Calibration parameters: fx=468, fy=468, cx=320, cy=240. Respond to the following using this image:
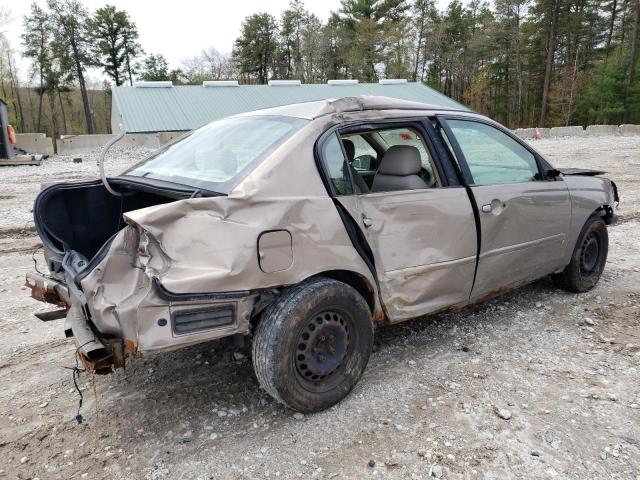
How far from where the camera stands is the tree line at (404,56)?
40.3m

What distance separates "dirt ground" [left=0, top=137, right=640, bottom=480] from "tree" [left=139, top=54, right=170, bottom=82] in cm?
4827

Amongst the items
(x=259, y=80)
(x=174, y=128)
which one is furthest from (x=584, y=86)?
(x=174, y=128)

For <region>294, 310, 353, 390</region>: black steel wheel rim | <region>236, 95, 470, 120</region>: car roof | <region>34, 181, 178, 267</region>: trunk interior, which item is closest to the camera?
<region>294, 310, 353, 390</region>: black steel wheel rim

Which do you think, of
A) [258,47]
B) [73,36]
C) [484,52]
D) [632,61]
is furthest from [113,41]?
[632,61]

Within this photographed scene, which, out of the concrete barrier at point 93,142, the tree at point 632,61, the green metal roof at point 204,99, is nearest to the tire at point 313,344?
the concrete barrier at point 93,142

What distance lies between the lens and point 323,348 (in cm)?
268

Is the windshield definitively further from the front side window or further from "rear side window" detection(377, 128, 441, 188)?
the front side window

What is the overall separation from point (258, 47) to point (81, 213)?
5208 centimetres

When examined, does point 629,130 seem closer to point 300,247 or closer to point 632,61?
point 632,61

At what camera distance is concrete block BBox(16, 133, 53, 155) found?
22.5m

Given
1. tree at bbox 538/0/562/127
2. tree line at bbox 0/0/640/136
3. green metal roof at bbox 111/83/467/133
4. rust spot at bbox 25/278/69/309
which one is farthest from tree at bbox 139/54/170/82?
rust spot at bbox 25/278/69/309

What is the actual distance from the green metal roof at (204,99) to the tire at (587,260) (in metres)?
22.6

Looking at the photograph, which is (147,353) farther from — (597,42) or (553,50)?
(597,42)

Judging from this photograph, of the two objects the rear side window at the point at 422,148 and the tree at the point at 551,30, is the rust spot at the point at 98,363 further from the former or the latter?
the tree at the point at 551,30
